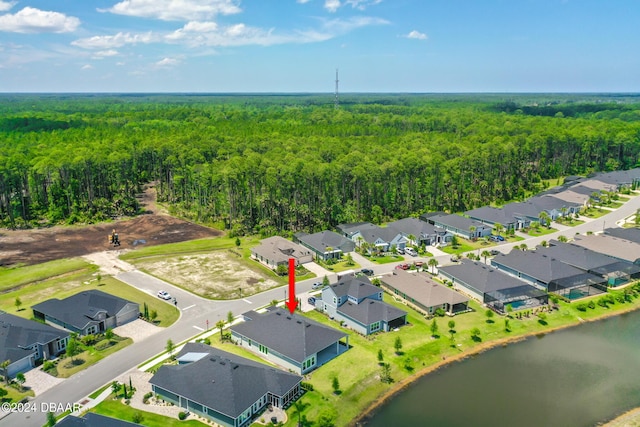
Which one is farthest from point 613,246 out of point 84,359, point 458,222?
point 84,359

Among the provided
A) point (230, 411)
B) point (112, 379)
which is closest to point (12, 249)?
point (112, 379)

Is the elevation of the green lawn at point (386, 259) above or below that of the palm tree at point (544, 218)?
below

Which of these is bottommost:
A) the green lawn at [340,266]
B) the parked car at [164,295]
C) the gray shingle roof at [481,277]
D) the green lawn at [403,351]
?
the green lawn at [403,351]

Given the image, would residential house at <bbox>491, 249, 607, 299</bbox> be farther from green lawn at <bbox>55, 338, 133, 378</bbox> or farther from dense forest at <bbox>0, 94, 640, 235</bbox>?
green lawn at <bbox>55, 338, 133, 378</bbox>

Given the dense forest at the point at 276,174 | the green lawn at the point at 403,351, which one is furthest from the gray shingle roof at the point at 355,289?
the dense forest at the point at 276,174

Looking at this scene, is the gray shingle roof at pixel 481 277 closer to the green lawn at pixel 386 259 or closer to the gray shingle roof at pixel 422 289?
the gray shingle roof at pixel 422 289

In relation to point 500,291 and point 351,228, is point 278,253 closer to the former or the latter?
point 351,228

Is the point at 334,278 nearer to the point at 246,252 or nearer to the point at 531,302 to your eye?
the point at 246,252
